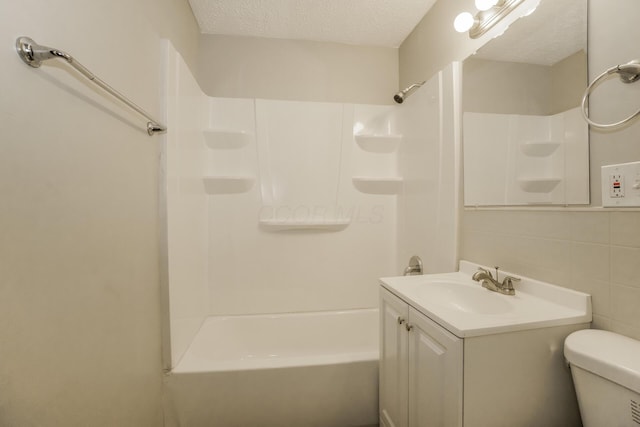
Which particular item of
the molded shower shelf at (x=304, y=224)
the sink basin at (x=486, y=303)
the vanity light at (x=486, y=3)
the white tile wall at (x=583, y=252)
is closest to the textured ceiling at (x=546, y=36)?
the vanity light at (x=486, y=3)

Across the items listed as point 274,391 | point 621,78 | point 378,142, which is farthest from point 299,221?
point 621,78

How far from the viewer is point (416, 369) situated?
962 mm

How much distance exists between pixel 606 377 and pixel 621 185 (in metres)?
0.54

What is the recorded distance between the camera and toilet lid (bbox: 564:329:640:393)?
1.92 ft

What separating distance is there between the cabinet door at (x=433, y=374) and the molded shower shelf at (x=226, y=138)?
5.47 feet

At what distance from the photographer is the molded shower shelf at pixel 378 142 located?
2045mm

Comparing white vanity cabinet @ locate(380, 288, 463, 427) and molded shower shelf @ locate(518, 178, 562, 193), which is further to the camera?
molded shower shelf @ locate(518, 178, 562, 193)

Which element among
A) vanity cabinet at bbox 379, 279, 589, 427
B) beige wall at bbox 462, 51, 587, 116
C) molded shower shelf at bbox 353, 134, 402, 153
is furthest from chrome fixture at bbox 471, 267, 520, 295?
molded shower shelf at bbox 353, 134, 402, 153

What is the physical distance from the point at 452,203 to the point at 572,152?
1.90 ft

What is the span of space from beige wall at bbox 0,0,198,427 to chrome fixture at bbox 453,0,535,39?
59.8 inches

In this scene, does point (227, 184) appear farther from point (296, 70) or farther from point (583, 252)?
point (583, 252)

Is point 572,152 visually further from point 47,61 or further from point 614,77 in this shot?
point 47,61

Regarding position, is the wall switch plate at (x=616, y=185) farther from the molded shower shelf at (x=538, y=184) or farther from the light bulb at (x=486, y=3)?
the light bulb at (x=486, y=3)

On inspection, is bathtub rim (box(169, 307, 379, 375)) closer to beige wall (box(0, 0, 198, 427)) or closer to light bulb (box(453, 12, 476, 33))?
beige wall (box(0, 0, 198, 427))
